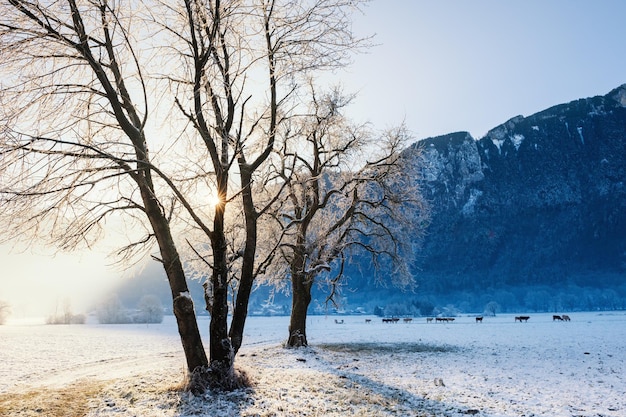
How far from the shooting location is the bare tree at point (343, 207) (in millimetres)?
20438

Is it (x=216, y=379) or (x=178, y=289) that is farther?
(x=178, y=289)

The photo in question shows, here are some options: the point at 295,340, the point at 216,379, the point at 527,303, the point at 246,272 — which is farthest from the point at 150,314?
the point at 527,303

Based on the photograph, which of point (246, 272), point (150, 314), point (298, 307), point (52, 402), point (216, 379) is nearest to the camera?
point (52, 402)

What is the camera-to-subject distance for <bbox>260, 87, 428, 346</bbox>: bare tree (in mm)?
20438

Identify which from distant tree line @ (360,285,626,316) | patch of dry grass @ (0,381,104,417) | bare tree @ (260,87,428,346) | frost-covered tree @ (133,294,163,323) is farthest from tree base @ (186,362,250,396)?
distant tree line @ (360,285,626,316)

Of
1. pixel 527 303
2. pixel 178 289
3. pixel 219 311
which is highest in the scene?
pixel 178 289

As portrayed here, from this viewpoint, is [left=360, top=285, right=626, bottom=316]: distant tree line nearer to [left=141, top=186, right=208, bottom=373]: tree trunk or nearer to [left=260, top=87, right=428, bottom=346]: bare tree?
[left=260, top=87, right=428, bottom=346]: bare tree

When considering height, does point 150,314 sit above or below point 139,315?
above

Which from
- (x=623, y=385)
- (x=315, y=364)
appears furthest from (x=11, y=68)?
(x=623, y=385)

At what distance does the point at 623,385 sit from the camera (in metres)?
12.2

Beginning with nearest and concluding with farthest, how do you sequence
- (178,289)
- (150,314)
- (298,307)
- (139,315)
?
(178,289), (298,307), (150,314), (139,315)

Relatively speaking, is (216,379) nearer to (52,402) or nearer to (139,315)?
(52,402)

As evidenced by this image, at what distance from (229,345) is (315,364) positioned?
7.37 metres

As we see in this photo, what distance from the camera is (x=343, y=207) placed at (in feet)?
77.1
